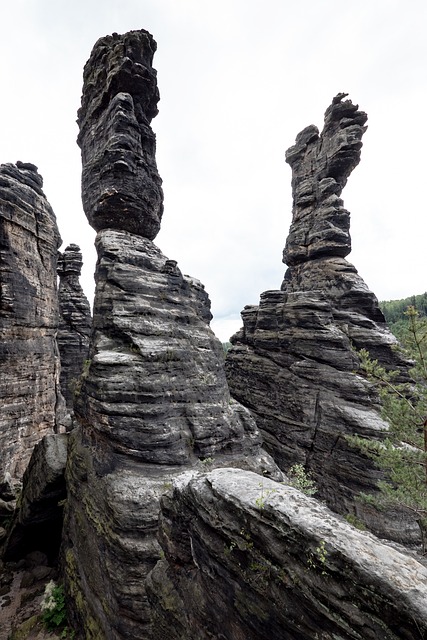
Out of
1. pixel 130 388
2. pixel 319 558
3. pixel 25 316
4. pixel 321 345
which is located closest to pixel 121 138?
pixel 130 388

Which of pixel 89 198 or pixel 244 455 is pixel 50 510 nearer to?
pixel 244 455

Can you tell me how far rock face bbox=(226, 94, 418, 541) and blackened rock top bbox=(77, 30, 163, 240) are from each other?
16.2 meters

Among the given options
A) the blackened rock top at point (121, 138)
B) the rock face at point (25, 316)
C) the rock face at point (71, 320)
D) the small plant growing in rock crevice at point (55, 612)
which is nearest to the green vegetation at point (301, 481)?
the small plant growing in rock crevice at point (55, 612)

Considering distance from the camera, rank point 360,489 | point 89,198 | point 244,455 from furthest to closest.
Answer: point 360,489, point 89,198, point 244,455

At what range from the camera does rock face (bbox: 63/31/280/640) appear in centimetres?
959

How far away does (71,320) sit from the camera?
42.4 m

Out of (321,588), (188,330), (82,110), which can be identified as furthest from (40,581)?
(82,110)

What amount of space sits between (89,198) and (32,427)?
1839cm

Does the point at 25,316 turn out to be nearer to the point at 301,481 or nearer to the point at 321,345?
the point at 301,481

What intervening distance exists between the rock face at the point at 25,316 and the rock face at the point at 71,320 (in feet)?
60.0

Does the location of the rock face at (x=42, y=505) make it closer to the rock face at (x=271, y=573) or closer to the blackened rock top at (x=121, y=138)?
the rock face at (x=271, y=573)

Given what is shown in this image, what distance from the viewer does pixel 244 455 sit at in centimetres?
1330

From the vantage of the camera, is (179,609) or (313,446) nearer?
(179,609)

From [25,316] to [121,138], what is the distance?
14.8m
